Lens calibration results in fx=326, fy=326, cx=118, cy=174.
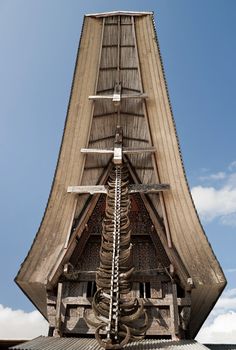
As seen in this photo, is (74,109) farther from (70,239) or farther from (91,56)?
(70,239)

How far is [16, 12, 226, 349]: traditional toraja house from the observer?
9.98 meters

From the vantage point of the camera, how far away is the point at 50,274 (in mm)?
10656

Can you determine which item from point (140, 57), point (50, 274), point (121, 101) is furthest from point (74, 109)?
point (50, 274)

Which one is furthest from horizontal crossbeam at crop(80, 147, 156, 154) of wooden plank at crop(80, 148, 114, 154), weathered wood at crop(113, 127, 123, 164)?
weathered wood at crop(113, 127, 123, 164)

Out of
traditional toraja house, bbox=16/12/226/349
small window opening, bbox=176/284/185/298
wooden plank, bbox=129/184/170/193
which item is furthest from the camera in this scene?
wooden plank, bbox=129/184/170/193

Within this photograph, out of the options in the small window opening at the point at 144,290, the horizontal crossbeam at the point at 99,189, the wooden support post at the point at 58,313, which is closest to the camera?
the wooden support post at the point at 58,313

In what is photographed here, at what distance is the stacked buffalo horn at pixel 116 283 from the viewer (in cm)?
686

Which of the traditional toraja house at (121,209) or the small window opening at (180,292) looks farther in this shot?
the small window opening at (180,292)

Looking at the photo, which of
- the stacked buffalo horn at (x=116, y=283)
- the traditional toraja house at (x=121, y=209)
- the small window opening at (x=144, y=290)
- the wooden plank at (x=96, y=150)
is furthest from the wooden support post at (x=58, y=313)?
the wooden plank at (x=96, y=150)

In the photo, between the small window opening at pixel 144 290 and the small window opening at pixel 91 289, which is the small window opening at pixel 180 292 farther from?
the small window opening at pixel 91 289

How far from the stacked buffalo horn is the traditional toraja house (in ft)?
0.16

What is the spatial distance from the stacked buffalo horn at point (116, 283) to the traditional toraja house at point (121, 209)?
0.05m

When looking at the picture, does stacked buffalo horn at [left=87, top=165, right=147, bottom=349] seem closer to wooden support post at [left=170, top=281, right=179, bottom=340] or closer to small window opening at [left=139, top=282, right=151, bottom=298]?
small window opening at [left=139, top=282, right=151, bottom=298]

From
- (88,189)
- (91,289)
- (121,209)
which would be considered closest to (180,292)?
(91,289)
